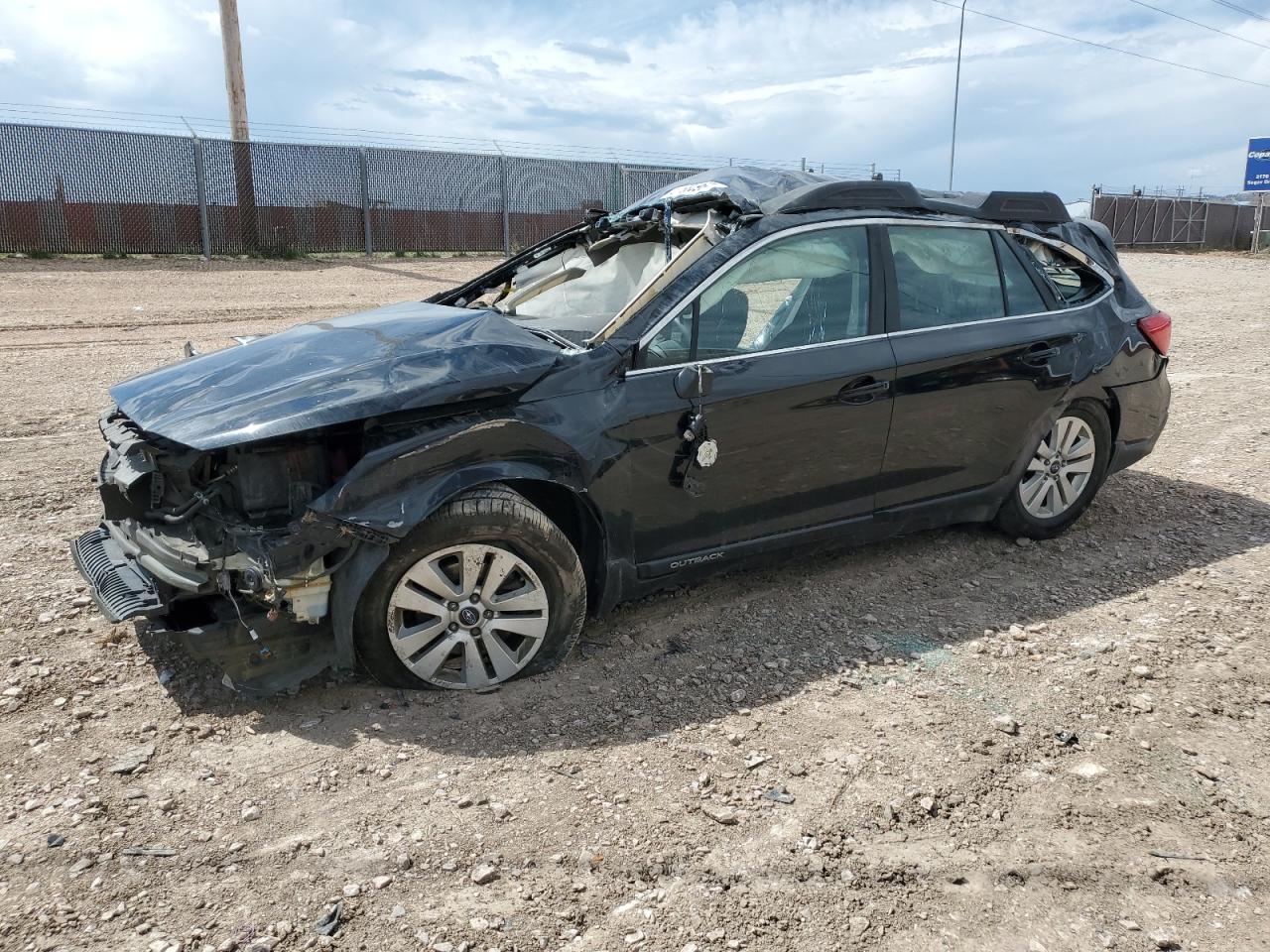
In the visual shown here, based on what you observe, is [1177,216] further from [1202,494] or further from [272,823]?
[272,823]

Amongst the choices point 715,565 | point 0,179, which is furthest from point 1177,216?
point 715,565

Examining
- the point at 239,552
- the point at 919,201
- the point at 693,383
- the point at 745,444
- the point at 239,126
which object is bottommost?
the point at 239,552

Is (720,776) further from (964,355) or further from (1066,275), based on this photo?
(1066,275)

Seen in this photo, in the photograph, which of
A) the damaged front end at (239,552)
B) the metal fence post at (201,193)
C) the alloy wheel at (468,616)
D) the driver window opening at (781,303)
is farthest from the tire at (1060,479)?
the metal fence post at (201,193)

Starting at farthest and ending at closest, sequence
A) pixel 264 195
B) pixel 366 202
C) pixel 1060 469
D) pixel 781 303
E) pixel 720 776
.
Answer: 1. pixel 366 202
2. pixel 264 195
3. pixel 1060 469
4. pixel 781 303
5. pixel 720 776

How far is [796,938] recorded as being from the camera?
258 centimetres

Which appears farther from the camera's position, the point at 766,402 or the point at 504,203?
the point at 504,203

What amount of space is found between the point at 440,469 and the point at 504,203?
2155 centimetres

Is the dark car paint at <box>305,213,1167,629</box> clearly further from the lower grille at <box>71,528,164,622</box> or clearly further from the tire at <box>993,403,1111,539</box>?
the lower grille at <box>71,528,164,622</box>

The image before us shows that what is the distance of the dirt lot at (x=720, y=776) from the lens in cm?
266

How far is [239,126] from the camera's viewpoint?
19.9 meters

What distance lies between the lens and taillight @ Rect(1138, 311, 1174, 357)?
5.38 m

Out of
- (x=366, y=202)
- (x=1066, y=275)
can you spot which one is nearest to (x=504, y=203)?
(x=366, y=202)

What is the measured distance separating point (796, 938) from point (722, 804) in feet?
1.90
